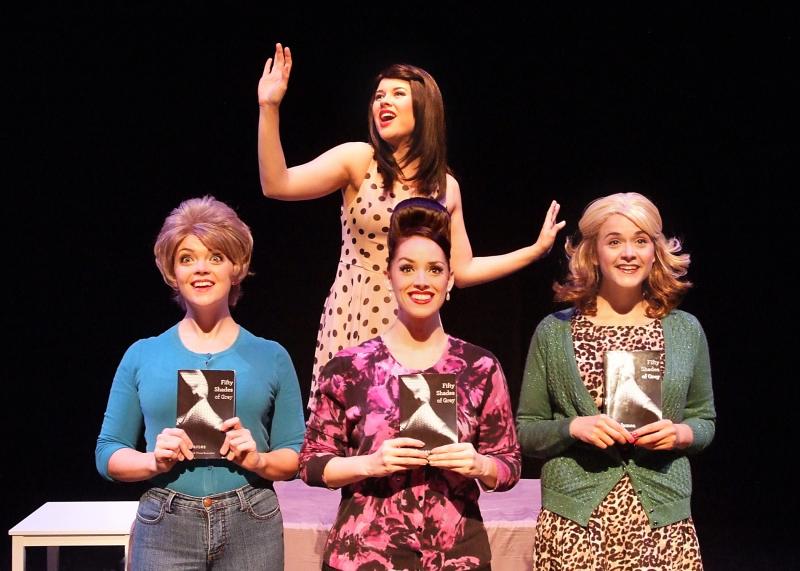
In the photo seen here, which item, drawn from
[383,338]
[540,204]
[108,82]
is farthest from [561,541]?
[108,82]

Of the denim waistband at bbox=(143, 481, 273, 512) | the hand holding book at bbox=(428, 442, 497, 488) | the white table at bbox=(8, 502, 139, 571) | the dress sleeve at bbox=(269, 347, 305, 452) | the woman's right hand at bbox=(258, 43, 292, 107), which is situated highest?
the woman's right hand at bbox=(258, 43, 292, 107)

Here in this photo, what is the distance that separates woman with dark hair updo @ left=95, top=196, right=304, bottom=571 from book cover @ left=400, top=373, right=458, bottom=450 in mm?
394

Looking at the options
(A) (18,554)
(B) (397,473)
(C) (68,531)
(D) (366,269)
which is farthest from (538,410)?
(A) (18,554)

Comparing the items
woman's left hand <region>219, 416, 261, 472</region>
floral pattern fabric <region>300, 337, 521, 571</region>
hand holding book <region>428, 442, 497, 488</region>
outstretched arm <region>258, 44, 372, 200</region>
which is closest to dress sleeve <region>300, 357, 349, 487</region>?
floral pattern fabric <region>300, 337, 521, 571</region>

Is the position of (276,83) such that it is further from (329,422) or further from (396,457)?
(396,457)

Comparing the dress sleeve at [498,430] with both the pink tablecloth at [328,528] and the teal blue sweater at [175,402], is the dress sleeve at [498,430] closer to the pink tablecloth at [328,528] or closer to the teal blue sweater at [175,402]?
the teal blue sweater at [175,402]

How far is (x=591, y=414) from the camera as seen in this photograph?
7.67 feet

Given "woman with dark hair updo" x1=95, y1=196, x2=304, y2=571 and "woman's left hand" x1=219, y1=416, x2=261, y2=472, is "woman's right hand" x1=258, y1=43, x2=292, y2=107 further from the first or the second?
"woman's left hand" x1=219, y1=416, x2=261, y2=472

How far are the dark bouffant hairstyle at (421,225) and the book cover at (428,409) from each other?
1.03 feet

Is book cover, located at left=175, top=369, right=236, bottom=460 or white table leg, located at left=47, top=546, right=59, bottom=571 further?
white table leg, located at left=47, top=546, right=59, bottom=571

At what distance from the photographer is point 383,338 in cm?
217

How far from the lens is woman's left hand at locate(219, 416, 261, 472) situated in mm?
2104

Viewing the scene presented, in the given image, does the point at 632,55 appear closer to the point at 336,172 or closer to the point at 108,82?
the point at 336,172

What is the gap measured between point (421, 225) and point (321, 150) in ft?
7.59
